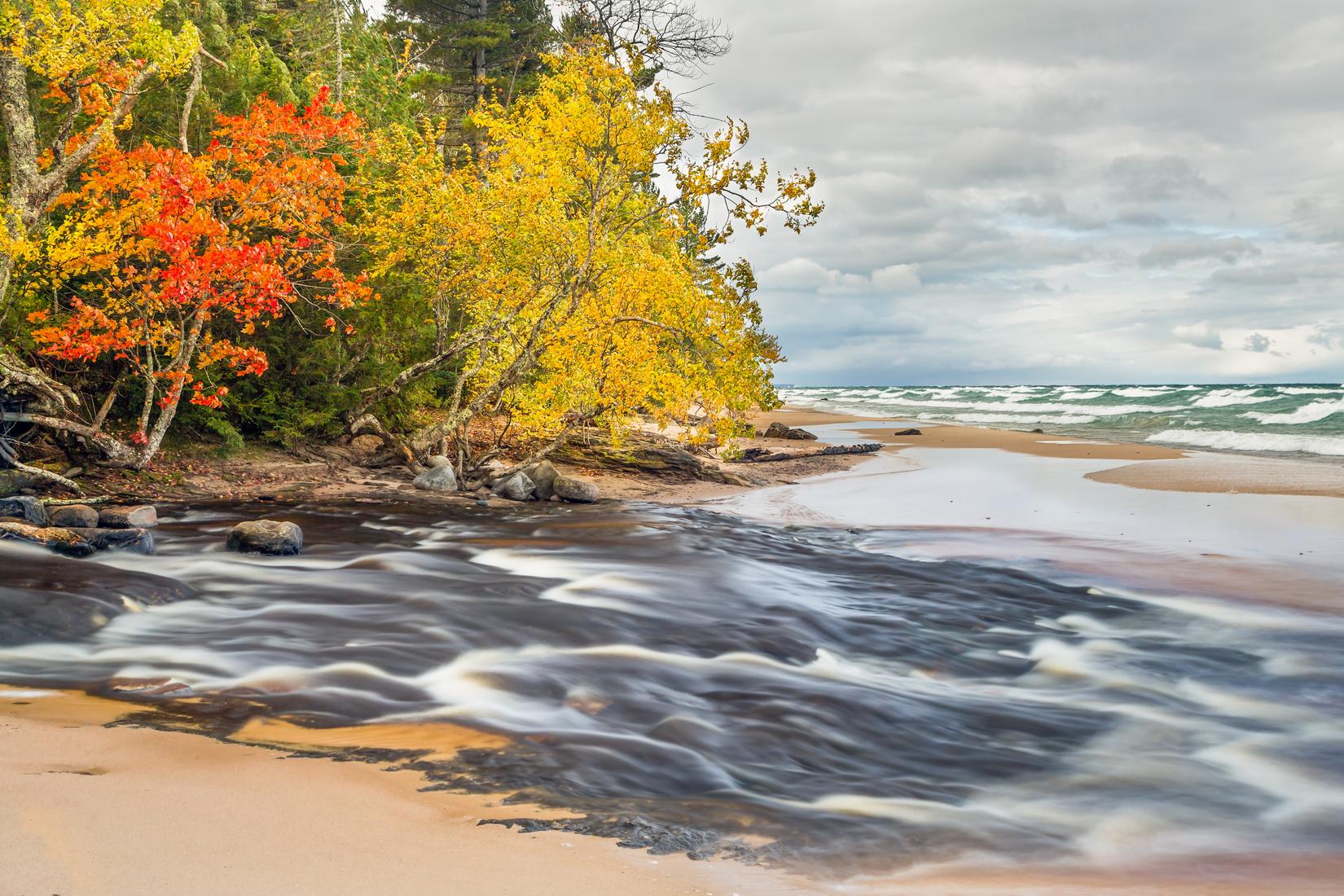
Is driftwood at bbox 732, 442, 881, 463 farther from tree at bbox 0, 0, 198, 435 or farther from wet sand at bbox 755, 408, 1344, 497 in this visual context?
tree at bbox 0, 0, 198, 435

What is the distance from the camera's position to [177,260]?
482 inches

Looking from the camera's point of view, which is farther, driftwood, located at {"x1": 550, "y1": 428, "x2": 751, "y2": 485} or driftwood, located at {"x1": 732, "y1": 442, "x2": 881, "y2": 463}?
driftwood, located at {"x1": 732, "y1": 442, "x2": 881, "y2": 463}

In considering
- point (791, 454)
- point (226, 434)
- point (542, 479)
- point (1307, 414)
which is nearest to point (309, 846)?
point (542, 479)

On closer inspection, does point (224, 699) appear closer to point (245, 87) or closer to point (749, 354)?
point (749, 354)

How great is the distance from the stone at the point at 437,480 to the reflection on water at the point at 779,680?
4.85m

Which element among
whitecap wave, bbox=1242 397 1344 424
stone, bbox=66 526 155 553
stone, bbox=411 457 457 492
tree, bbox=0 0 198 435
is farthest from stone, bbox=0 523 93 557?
whitecap wave, bbox=1242 397 1344 424

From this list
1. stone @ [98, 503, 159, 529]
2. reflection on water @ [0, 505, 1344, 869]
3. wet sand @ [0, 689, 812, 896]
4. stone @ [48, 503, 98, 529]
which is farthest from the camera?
stone @ [98, 503, 159, 529]

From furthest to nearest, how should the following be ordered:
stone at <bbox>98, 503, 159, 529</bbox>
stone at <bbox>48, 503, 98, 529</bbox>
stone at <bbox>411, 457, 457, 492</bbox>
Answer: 1. stone at <bbox>411, 457, 457, 492</bbox>
2. stone at <bbox>98, 503, 159, 529</bbox>
3. stone at <bbox>48, 503, 98, 529</bbox>

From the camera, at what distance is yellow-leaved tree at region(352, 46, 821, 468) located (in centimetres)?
1488

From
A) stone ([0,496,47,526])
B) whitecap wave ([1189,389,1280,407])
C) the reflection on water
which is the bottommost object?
the reflection on water

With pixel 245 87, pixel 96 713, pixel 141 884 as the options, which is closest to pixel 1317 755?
pixel 141 884

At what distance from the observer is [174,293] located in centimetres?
1261

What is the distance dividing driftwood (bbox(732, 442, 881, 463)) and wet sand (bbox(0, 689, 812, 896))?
20.4m

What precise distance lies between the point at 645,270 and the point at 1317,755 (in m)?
12.6
